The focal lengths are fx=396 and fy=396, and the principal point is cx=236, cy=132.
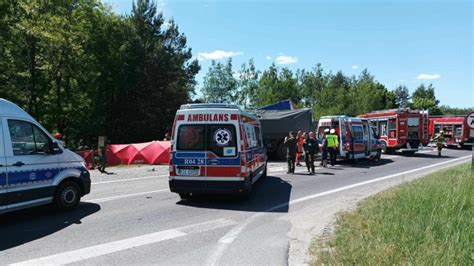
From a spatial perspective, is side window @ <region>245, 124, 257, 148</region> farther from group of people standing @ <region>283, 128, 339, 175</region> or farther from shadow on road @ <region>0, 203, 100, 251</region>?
group of people standing @ <region>283, 128, 339, 175</region>

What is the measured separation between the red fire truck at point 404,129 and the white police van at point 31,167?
22835 millimetres

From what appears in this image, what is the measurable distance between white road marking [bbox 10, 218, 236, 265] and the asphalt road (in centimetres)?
1

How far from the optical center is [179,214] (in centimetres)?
844

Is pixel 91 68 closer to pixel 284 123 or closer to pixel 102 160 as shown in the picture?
pixel 284 123

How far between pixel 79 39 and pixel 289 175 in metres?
24.3

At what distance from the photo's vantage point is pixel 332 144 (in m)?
19.2

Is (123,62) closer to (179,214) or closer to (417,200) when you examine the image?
(179,214)

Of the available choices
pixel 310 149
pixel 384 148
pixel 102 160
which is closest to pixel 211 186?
pixel 310 149

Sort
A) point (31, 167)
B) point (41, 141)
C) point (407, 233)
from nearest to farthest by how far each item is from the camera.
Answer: point (407, 233)
point (31, 167)
point (41, 141)

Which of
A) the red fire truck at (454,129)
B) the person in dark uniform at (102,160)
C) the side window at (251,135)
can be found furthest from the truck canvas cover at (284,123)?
the red fire truck at (454,129)

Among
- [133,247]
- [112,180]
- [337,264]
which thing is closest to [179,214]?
[133,247]

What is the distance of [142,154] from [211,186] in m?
10.4

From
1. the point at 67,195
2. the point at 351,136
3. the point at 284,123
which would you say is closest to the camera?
the point at 67,195

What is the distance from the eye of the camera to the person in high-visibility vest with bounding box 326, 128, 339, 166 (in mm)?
19070
